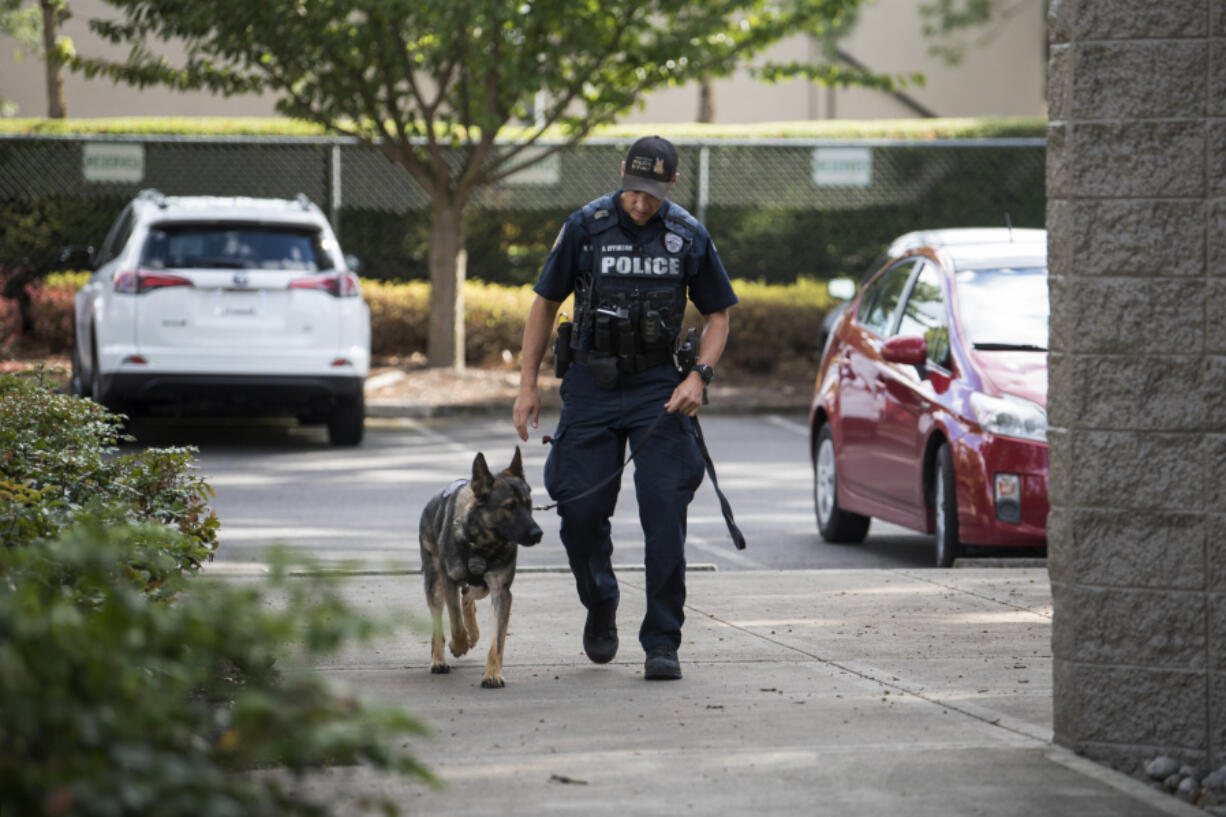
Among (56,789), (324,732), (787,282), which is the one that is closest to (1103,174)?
(324,732)

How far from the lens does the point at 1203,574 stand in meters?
4.85

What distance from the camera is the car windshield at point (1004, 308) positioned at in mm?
9352

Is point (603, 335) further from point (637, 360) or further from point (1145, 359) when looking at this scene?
point (1145, 359)

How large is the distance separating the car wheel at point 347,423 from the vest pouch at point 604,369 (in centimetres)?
800

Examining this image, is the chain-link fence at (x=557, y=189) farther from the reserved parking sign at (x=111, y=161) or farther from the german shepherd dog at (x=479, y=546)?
the german shepherd dog at (x=479, y=546)

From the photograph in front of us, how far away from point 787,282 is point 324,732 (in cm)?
1992

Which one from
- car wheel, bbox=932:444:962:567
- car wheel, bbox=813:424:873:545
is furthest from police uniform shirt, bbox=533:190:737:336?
car wheel, bbox=813:424:873:545

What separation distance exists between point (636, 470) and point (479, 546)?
642mm

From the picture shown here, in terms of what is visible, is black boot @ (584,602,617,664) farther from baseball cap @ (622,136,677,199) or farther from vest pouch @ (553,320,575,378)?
baseball cap @ (622,136,677,199)

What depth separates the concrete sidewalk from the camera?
4.57 meters

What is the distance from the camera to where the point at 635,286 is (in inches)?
255

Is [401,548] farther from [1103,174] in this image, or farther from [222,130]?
[222,130]

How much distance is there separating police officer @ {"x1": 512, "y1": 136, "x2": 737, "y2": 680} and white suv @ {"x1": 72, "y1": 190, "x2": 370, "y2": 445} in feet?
24.8

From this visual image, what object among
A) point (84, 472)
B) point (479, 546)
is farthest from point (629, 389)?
point (84, 472)
